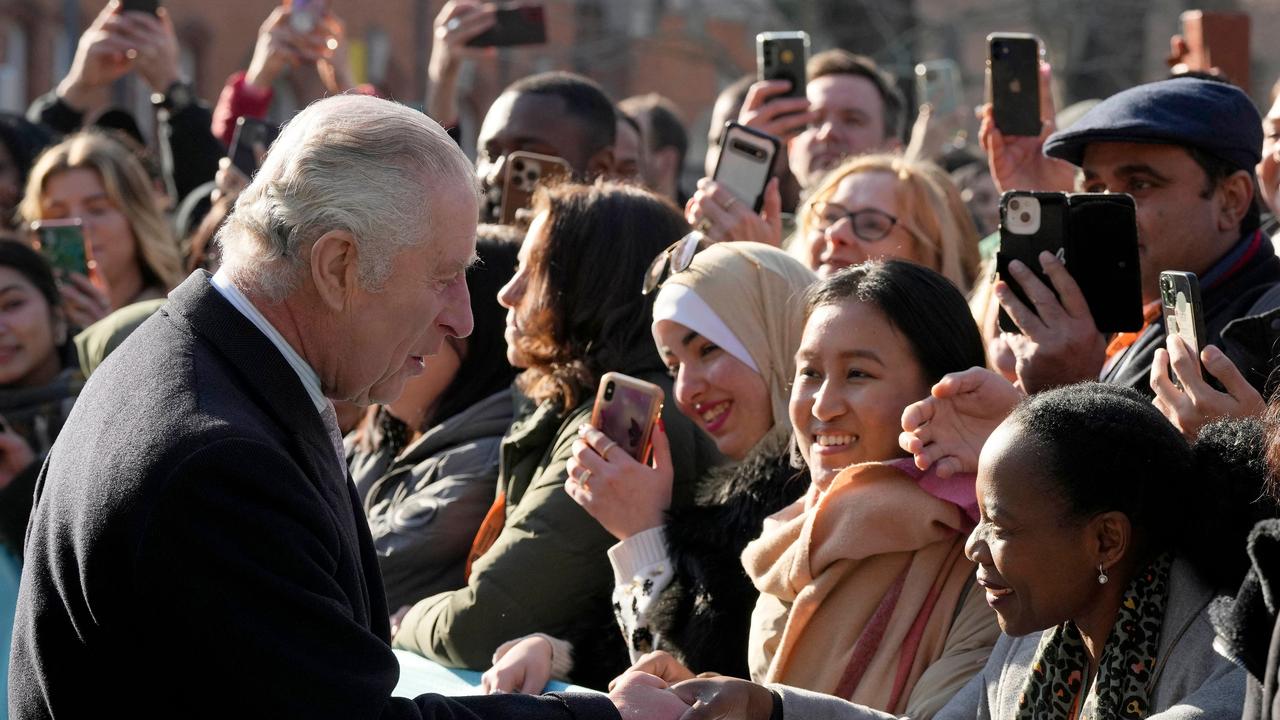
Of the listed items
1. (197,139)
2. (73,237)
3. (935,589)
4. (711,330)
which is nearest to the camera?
(935,589)

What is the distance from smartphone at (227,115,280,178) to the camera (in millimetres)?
7062

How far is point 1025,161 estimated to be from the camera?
513cm

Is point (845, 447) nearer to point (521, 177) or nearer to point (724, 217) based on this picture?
point (724, 217)

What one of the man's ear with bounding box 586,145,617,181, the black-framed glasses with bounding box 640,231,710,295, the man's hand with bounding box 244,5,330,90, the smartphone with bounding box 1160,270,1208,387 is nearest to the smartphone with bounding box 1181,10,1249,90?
the man's ear with bounding box 586,145,617,181

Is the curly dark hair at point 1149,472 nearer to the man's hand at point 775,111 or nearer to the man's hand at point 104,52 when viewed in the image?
the man's hand at point 775,111

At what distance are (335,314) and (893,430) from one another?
129 cm

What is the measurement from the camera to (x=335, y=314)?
279 cm

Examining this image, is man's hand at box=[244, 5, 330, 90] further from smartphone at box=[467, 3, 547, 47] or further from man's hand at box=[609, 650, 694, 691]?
man's hand at box=[609, 650, 694, 691]

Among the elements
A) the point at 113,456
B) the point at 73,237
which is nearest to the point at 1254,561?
the point at 113,456

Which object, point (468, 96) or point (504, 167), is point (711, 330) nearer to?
point (504, 167)

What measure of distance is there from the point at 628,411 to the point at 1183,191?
138 centimetres

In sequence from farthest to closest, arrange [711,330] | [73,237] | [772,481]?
[73,237], [711,330], [772,481]

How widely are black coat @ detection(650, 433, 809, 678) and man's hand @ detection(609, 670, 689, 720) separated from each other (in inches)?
22.4

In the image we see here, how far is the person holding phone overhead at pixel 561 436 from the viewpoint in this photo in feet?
13.8
